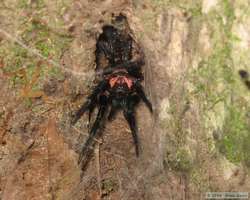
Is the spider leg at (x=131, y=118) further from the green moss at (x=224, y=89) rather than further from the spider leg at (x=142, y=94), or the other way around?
the green moss at (x=224, y=89)

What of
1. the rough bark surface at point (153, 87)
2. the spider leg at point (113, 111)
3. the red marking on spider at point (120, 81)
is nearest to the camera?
the rough bark surface at point (153, 87)

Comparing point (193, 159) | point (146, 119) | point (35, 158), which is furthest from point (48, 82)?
point (193, 159)

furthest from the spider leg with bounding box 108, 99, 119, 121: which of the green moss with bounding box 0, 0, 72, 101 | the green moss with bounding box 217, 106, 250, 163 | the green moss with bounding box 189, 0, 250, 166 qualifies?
the green moss with bounding box 217, 106, 250, 163

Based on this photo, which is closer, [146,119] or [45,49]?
[45,49]

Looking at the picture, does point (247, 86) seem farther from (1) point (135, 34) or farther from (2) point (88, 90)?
(2) point (88, 90)

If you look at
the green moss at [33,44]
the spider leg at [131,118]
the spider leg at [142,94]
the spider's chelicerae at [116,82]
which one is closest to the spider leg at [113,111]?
the spider's chelicerae at [116,82]

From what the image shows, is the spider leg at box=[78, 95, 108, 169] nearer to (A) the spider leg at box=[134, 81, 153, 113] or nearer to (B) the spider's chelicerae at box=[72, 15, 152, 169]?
(B) the spider's chelicerae at box=[72, 15, 152, 169]

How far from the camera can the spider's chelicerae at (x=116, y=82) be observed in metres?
4.44

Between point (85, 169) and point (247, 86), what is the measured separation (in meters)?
1.85

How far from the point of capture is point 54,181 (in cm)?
440

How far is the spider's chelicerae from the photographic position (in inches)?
175

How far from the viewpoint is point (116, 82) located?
441 centimetres

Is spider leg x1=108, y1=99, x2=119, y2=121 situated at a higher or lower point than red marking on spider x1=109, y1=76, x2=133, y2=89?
lower

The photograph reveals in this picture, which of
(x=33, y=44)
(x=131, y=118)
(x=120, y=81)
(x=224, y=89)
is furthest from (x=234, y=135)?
(x=33, y=44)
